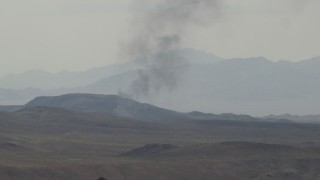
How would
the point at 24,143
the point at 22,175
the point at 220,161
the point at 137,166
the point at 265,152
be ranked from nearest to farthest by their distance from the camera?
the point at 22,175
the point at 137,166
the point at 220,161
the point at 265,152
the point at 24,143

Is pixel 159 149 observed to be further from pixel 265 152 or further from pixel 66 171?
pixel 66 171

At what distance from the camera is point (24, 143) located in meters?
189

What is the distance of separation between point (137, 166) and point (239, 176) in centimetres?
1769

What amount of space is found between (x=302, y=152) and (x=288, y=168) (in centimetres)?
1919

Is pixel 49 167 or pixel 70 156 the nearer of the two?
pixel 49 167

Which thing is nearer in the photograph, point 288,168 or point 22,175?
point 22,175

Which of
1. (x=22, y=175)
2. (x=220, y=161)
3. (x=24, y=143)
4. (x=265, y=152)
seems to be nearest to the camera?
(x=22, y=175)

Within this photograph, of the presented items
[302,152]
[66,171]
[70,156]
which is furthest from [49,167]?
[302,152]

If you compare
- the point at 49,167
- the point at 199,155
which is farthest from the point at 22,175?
the point at 199,155

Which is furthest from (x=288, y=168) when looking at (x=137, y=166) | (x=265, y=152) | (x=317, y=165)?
(x=137, y=166)

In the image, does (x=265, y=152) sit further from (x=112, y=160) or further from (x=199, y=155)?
(x=112, y=160)

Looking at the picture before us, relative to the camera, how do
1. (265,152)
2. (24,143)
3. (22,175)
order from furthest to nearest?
(24,143) < (265,152) < (22,175)

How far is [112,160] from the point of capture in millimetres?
145000

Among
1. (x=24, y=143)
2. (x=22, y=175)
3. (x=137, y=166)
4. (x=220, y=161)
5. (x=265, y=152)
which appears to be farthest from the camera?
(x=24, y=143)
